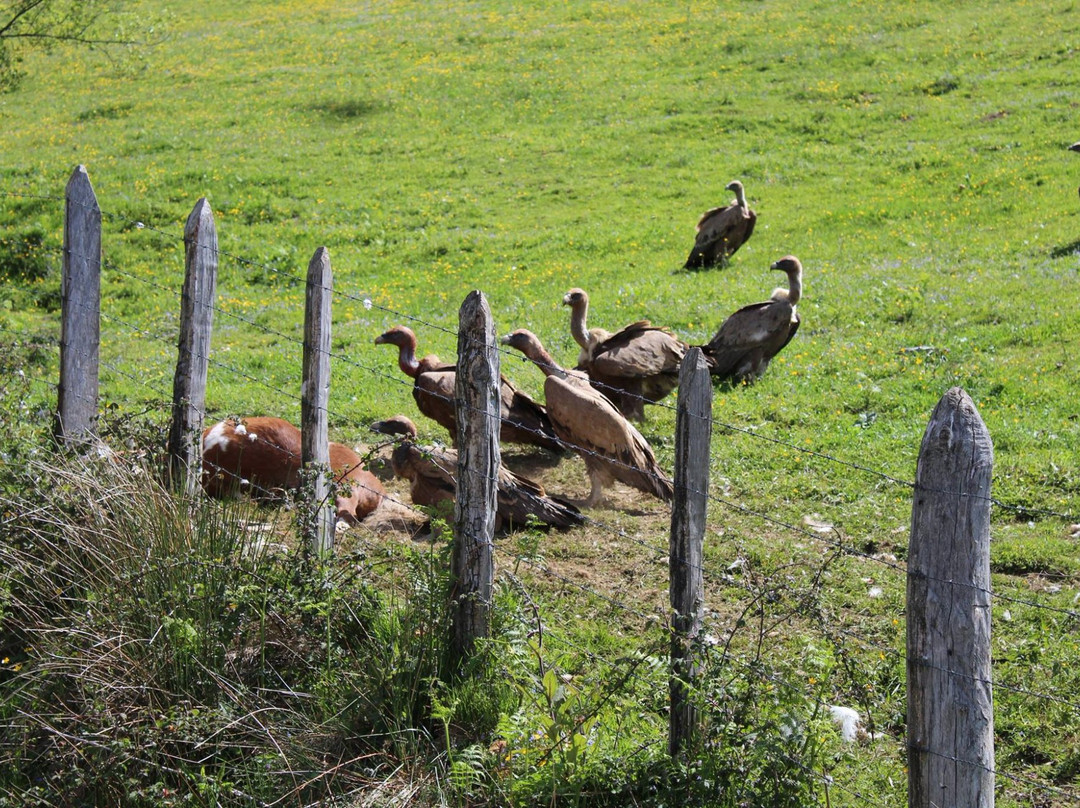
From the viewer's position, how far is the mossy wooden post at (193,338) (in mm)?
6156

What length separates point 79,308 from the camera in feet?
22.3

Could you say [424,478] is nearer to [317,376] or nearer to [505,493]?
[505,493]

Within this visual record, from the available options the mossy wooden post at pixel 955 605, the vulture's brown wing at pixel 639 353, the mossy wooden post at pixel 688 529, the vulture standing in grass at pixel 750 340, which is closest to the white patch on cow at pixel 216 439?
the vulture's brown wing at pixel 639 353

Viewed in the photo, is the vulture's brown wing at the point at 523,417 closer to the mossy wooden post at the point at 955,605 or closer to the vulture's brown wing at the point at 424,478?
the vulture's brown wing at the point at 424,478

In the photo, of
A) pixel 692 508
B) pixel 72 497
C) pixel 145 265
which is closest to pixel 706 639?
pixel 692 508

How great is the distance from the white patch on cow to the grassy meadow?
0.35m

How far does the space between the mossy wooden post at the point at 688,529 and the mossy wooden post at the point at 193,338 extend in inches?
123

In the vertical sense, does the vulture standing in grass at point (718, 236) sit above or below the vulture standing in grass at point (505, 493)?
above

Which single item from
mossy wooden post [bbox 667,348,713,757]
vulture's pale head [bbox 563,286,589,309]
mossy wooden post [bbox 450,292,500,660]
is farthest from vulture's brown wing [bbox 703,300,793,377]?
mossy wooden post [bbox 667,348,713,757]

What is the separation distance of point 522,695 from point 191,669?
5.04ft

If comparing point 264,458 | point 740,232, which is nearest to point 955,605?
point 264,458

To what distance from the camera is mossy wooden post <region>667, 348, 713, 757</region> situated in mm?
4145

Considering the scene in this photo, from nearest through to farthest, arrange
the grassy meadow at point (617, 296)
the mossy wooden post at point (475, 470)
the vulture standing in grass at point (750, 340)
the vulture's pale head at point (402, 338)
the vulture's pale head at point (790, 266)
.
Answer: the grassy meadow at point (617, 296)
the mossy wooden post at point (475, 470)
the vulture's pale head at point (402, 338)
the vulture standing in grass at point (750, 340)
the vulture's pale head at point (790, 266)

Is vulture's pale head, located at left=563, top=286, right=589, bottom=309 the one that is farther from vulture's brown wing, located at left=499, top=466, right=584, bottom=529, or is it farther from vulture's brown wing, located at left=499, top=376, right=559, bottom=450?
vulture's brown wing, located at left=499, top=466, right=584, bottom=529
